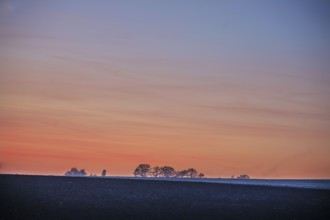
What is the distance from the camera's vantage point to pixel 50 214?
60.5m

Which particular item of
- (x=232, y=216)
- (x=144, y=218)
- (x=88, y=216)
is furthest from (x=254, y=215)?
(x=88, y=216)

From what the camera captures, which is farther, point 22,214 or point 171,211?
point 171,211

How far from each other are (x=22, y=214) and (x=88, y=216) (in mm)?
6796

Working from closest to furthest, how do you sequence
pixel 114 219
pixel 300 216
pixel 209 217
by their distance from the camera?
pixel 114 219, pixel 209 217, pixel 300 216

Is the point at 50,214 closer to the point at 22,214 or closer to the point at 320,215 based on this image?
the point at 22,214

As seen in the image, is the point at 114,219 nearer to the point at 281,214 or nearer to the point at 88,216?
the point at 88,216

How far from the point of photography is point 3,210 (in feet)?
206

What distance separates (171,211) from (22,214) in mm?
18996

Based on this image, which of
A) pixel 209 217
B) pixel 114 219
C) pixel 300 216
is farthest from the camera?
pixel 300 216

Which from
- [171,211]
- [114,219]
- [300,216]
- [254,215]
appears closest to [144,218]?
[114,219]

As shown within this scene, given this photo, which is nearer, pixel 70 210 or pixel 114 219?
pixel 114 219

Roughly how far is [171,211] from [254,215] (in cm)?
1007

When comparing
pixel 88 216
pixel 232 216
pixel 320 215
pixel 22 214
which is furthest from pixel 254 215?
pixel 22 214

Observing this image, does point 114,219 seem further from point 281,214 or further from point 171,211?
point 281,214
